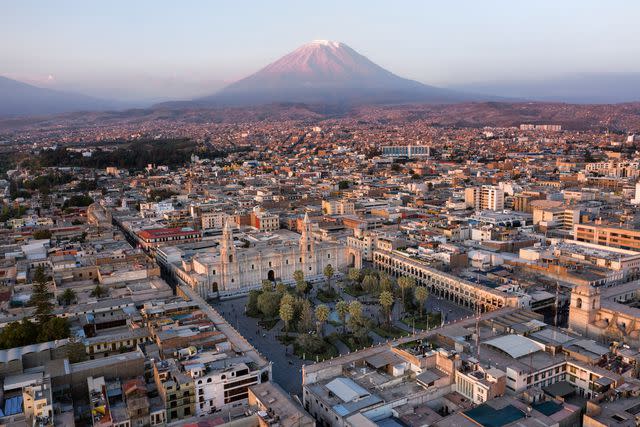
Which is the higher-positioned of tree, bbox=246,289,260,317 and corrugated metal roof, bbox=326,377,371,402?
corrugated metal roof, bbox=326,377,371,402

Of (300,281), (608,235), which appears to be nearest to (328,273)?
(300,281)

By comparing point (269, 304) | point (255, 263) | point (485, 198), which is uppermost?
point (485, 198)

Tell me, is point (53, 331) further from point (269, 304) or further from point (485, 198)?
point (485, 198)

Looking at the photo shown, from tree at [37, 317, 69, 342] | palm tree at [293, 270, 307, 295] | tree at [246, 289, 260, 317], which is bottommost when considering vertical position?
tree at [246, 289, 260, 317]

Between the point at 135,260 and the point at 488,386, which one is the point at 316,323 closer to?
the point at 488,386

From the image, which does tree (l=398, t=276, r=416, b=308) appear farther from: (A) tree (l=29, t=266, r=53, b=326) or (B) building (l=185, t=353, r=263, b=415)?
(A) tree (l=29, t=266, r=53, b=326)

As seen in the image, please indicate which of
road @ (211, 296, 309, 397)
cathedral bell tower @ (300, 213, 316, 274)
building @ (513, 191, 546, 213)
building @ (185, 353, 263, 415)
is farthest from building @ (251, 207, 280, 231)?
building @ (185, 353, 263, 415)

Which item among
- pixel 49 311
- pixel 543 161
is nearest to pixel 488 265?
pixel 49 311
